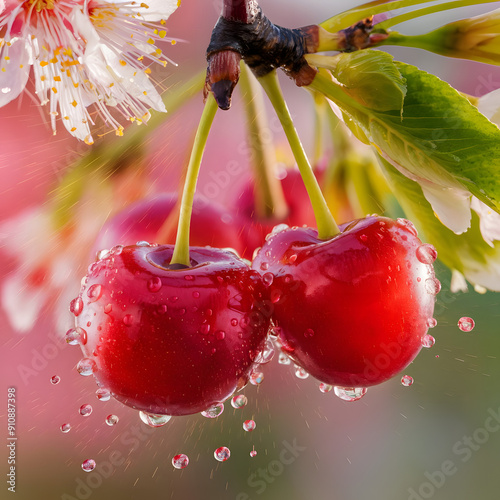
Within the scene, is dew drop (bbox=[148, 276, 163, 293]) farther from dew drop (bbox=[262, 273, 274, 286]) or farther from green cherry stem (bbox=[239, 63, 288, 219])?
green cherry stem (bbox=[239, 63, 288, 219])

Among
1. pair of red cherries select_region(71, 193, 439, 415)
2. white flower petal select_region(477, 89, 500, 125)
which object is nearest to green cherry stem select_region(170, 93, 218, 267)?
pair of red cherries select_region(71, 193, 439, 415)

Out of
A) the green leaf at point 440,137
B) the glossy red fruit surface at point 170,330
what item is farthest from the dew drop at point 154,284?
the green leaf at point 440,137

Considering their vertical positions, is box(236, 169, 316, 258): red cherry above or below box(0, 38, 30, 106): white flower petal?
below

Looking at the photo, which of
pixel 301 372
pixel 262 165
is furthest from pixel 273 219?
pixel 301 372

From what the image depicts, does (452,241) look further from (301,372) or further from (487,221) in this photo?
(301,372)

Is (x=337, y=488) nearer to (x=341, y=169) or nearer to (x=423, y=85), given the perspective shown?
(x=341, y=169)

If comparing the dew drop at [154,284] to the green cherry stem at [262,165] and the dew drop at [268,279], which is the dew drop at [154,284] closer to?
the dew drop at [268,279]
